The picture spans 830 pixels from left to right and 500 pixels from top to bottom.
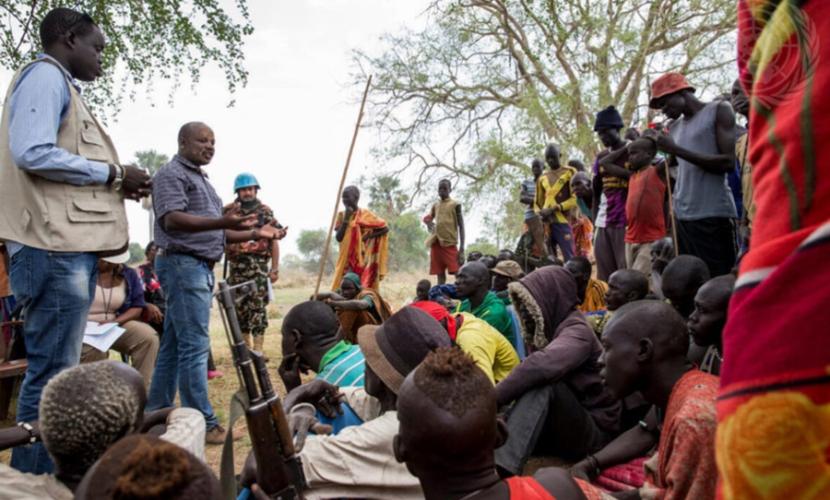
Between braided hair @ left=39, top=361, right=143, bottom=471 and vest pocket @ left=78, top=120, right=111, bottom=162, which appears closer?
braided hair @ left=39, top=361, right=143, bottom=471

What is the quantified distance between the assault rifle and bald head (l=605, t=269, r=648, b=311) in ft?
8.66

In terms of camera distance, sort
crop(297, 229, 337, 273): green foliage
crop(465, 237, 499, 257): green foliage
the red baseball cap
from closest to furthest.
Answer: the red baseball cap, crop(465, 237, 499, 257): green foliage, crop(297, 229, 337, 273): green foliage

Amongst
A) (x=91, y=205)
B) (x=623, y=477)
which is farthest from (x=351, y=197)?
(x=623, y=477)

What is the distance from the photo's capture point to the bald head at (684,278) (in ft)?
11.3

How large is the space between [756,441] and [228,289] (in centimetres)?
147

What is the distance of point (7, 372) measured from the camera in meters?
4.21

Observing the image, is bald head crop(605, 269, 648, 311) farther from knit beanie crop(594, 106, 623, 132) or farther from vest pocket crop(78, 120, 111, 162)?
vest pocket crop(78, 120, 111, 162)

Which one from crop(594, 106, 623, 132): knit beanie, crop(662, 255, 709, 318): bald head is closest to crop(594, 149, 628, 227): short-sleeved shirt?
crop(594, 106, 623, 132): knit beanie

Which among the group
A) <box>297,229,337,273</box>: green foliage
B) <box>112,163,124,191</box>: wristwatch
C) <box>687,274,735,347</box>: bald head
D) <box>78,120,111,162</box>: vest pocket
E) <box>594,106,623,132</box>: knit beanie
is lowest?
<box>297,229,337,273</box>: green foliage

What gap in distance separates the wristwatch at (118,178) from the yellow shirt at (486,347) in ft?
5.92

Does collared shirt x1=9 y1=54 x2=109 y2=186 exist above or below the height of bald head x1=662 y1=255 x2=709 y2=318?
above

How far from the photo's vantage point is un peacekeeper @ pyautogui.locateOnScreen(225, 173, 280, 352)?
6016 mm

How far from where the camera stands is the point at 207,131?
12.3ft

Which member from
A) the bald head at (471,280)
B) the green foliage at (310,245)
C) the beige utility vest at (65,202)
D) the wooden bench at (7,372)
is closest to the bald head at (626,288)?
the bald head at (471,280)
